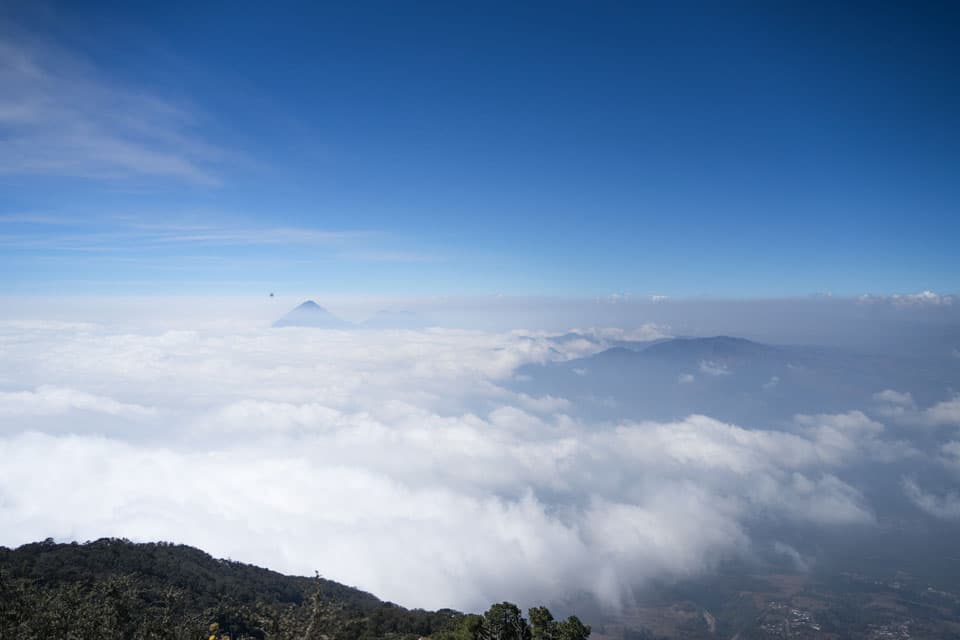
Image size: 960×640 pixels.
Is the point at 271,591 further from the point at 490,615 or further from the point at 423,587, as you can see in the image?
the point at 423,587

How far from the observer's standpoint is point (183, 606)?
42219 millimetres

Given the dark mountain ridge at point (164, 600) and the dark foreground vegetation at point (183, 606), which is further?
the dark mountain ridge at point (164, 600)

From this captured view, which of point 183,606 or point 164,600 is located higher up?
point 164,600

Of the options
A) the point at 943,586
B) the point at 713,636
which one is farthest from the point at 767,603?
the point at 943,586

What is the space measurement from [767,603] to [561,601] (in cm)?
8060

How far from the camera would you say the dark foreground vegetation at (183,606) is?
19.2m

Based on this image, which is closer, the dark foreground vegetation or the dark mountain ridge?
the dark foreground vegetation

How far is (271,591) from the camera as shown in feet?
184

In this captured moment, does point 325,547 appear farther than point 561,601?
No

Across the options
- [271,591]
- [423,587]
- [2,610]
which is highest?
[2,610]

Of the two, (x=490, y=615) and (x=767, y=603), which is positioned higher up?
(x=490, y=615)

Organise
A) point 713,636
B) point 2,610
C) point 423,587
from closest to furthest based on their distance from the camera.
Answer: point 2,610 < point 713,636 < point 423,587

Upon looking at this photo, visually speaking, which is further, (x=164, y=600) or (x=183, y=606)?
(x=183, y=606)

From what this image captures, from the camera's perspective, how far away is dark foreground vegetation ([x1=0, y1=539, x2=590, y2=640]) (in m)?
19.2
